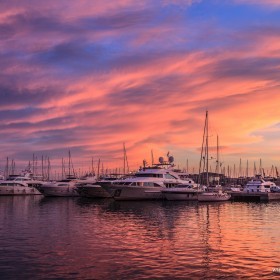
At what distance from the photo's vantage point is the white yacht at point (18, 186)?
10269cm

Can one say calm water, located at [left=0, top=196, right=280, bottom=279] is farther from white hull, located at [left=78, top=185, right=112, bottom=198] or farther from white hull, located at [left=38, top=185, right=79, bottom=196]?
white hull, located at [left=38, top=185, right=79, bottom=196]

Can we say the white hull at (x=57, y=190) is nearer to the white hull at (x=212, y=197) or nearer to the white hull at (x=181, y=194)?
the white hull at (x=181, y=194)

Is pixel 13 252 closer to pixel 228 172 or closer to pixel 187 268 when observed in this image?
pixel 187 268

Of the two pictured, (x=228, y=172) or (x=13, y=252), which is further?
(x=228, y=172)

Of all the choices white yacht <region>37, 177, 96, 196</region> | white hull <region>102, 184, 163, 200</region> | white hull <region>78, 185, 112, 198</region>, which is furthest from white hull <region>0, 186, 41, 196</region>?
white hull <region>102, 184, 163, 200</region>

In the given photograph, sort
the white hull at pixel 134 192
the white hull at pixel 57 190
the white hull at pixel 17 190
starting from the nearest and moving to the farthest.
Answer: the white hull at pixel 134 192 → the white hull at pixel 57 190 → the white hull at pixel 17 190

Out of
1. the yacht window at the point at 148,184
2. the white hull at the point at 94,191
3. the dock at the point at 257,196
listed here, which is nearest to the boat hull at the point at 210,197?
the yacht window at the point at 148,184

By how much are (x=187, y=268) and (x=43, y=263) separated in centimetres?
722

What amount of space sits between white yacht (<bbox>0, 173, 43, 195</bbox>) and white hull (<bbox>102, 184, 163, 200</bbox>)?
31.4m

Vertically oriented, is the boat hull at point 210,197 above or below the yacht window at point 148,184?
below

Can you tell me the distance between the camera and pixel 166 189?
76062 mm

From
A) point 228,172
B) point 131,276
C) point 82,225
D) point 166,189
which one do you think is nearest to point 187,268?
point 131,276

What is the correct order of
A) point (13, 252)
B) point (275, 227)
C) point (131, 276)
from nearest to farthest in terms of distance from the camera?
point (131, 276) < point (13, 252) < point (275, 227)

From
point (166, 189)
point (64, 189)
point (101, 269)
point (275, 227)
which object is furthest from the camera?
point (64, 189)
